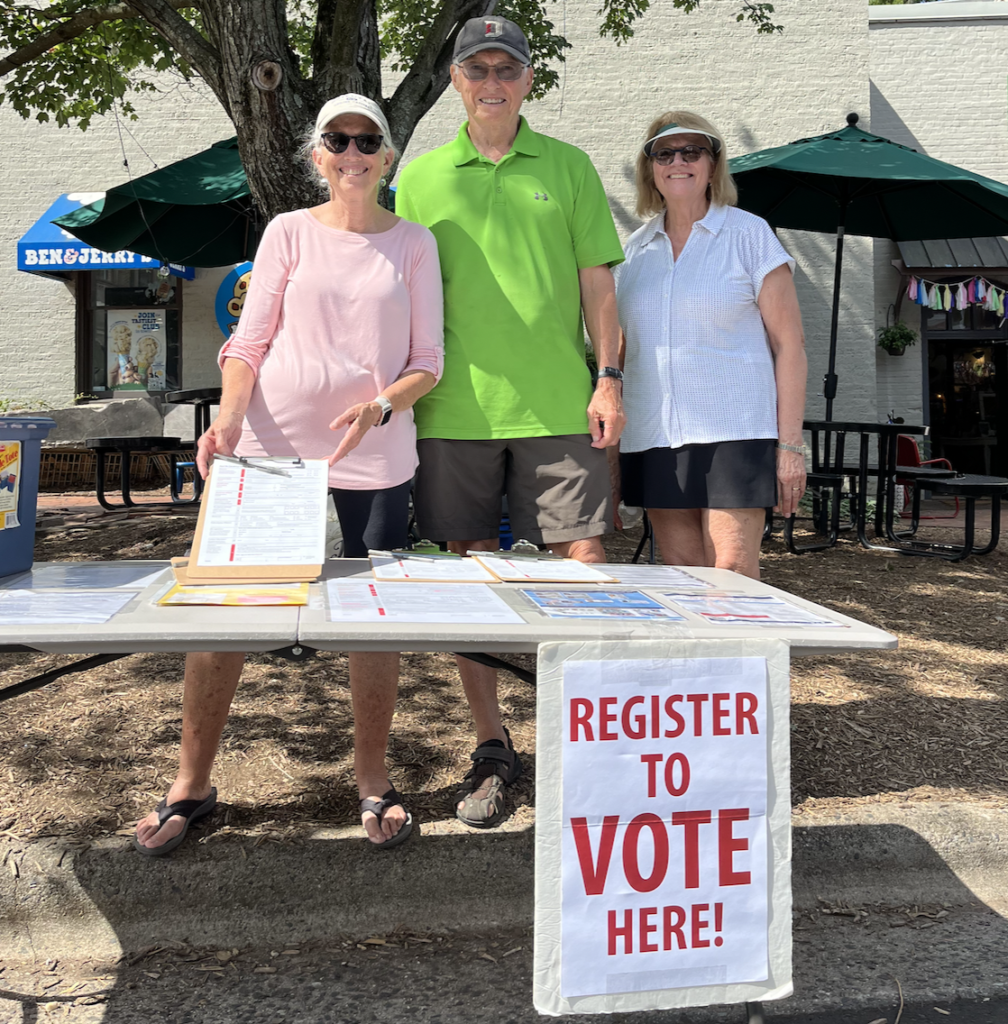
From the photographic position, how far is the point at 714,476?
2.79 metres

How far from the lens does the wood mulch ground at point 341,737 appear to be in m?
2.96

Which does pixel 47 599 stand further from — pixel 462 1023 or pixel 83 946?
pixel 462 1023

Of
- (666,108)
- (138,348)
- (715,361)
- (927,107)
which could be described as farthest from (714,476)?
(927,107)

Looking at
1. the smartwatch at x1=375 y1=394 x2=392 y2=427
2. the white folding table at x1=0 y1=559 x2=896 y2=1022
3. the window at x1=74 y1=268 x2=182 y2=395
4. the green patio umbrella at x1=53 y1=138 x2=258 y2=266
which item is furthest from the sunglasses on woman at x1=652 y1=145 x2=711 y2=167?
the window at x1=74 y1=268 x2=182 y2=395

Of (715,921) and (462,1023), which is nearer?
(715,921)

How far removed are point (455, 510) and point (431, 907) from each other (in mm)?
1076

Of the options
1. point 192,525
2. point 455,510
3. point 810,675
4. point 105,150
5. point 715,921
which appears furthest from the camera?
point 105,150

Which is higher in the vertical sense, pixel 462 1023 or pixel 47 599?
pixel 47 599

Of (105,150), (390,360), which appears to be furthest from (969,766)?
(105,150)

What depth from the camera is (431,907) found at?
8.68 feet

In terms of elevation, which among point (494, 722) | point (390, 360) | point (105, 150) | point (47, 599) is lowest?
point (494, 722)

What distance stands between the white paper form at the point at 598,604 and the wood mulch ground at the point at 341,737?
1.01m

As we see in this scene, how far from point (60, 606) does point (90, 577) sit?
0.42 meters

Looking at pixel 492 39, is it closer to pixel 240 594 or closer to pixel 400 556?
pixel 400 556
